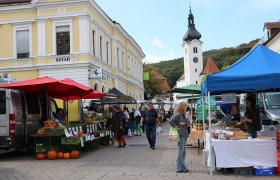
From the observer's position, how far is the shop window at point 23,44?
101 feet

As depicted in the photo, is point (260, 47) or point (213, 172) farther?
point (260, 47)

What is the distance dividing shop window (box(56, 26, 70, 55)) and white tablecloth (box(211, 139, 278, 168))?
21639mm

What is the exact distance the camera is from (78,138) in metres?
13.4

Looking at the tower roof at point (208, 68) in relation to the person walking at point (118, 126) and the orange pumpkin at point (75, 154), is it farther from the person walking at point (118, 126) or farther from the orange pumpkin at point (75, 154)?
the orange pumpkin at point (75, 154)

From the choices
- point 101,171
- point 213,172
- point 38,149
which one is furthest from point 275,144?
point 38,149

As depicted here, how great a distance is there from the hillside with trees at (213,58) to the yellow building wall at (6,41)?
Result: 83570mm

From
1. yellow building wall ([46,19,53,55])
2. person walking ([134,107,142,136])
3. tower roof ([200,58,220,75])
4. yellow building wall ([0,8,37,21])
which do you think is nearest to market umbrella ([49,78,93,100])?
person walking ([134,107,142,136])

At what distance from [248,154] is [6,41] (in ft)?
84.4

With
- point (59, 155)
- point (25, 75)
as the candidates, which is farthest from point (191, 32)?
point (59, 155)

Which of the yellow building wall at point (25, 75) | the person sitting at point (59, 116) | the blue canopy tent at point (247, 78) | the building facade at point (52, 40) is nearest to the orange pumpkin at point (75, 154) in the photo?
the person sitting at point (59, 116)

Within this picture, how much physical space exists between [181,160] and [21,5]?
2429cm

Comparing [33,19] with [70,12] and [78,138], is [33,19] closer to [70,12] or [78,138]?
[70,12]

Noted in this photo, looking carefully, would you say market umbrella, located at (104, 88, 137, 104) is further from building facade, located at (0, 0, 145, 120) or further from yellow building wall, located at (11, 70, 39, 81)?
yellow building wall, located at (11, 70, 39, 81)

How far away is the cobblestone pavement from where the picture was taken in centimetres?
965
